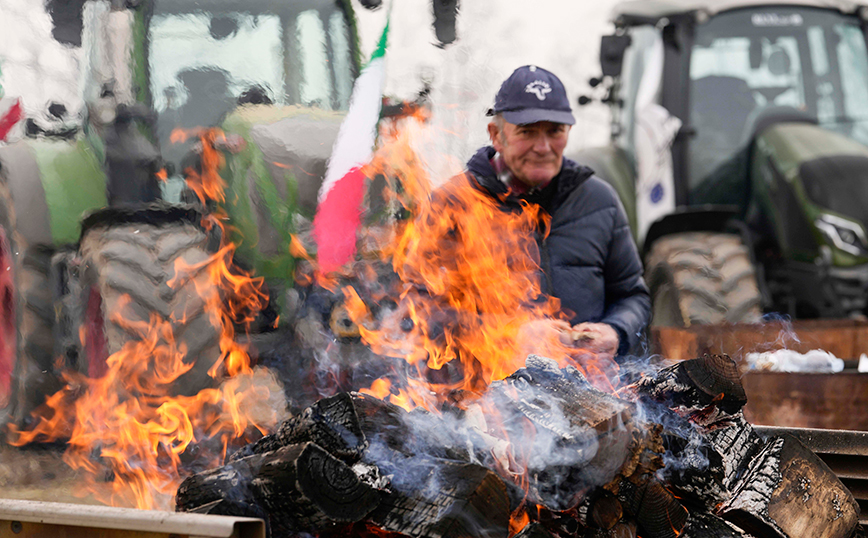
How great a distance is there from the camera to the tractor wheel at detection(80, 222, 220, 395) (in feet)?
11.9

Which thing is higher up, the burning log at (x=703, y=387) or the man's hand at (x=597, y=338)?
the burning log at (x=703, y=387)

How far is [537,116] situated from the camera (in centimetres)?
334

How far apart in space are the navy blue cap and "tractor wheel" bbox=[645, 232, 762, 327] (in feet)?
9.33

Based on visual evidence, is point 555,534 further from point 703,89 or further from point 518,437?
point 703,89

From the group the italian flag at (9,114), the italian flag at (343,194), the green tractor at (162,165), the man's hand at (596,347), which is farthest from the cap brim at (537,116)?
the italian flag at (9,114)

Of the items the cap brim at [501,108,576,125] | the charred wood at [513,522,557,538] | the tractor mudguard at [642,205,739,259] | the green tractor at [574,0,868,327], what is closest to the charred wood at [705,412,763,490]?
the charred wood at [513,522,557,538]

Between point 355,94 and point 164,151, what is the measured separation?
1.12 meters

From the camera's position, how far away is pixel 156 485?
107 inches

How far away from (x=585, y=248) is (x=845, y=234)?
3.41 meters

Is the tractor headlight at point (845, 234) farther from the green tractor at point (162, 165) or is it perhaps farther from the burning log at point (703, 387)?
the burning log at point (703, 387)

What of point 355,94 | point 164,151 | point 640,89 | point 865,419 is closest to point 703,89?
point 640,89

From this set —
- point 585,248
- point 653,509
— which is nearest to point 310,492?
point 653,509

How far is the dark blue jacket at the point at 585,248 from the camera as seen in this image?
342 cm

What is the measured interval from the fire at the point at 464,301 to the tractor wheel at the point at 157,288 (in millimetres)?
803
